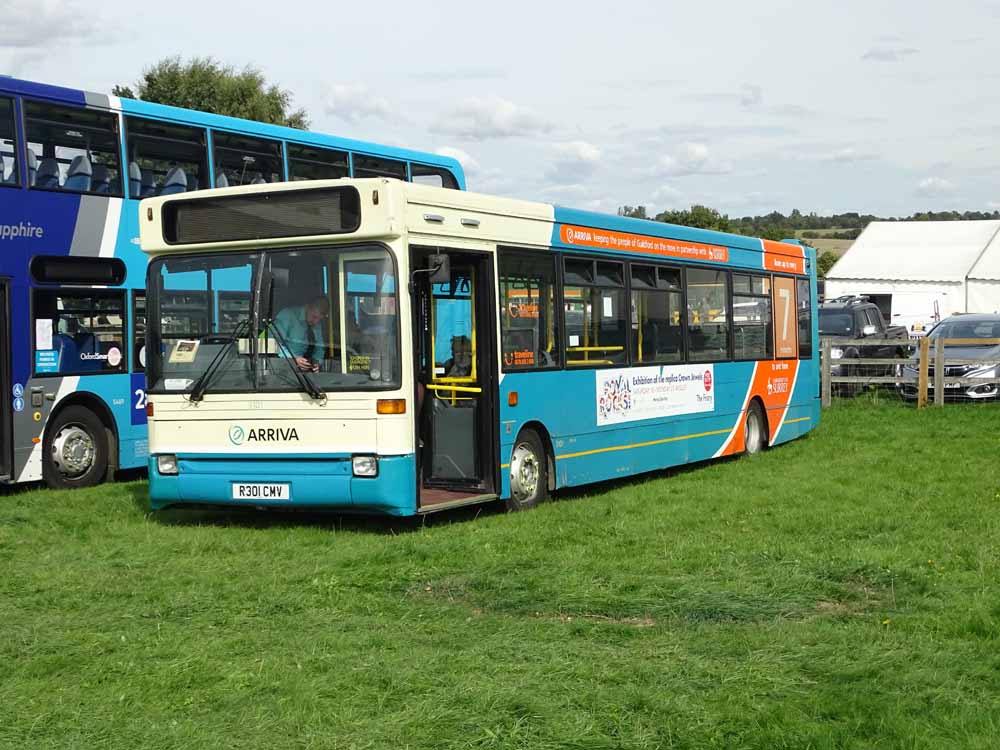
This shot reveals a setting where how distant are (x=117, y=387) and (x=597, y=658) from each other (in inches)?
399

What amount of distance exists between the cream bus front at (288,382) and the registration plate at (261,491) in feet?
0.04

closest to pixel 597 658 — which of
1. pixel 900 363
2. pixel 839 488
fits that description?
pixel 839 488

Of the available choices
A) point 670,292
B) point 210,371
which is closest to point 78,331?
point 210,371

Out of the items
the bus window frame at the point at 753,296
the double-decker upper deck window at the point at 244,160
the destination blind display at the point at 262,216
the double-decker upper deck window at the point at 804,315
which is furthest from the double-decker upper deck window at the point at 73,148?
the double-decker upper deck window at the point at 804,315

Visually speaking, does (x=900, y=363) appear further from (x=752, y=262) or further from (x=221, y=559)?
(x=221, y=559)

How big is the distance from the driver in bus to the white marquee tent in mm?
38581

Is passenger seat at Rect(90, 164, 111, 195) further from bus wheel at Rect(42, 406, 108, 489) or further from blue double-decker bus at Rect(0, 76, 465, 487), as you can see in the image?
bus wheel at Rect(42, 406, 108, 489)

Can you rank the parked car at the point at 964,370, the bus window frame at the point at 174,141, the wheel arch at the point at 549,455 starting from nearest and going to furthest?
the wheel arch at the point at 549,455 < the bus window frame at the point at 174,141 < the parked car at the point at 964,370

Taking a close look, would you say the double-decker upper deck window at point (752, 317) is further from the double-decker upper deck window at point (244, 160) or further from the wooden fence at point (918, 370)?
the wooden fence at point (918, 370)

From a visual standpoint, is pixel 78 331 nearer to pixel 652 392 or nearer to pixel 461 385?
pixel 461 385

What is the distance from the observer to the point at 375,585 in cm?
897

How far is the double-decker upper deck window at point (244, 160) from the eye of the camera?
16.5 metres

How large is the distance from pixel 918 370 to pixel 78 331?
50.5 ft

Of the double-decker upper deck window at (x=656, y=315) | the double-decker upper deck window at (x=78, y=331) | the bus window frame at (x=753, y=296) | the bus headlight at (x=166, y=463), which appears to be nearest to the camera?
the bus headlight at (x=166, y=463)
